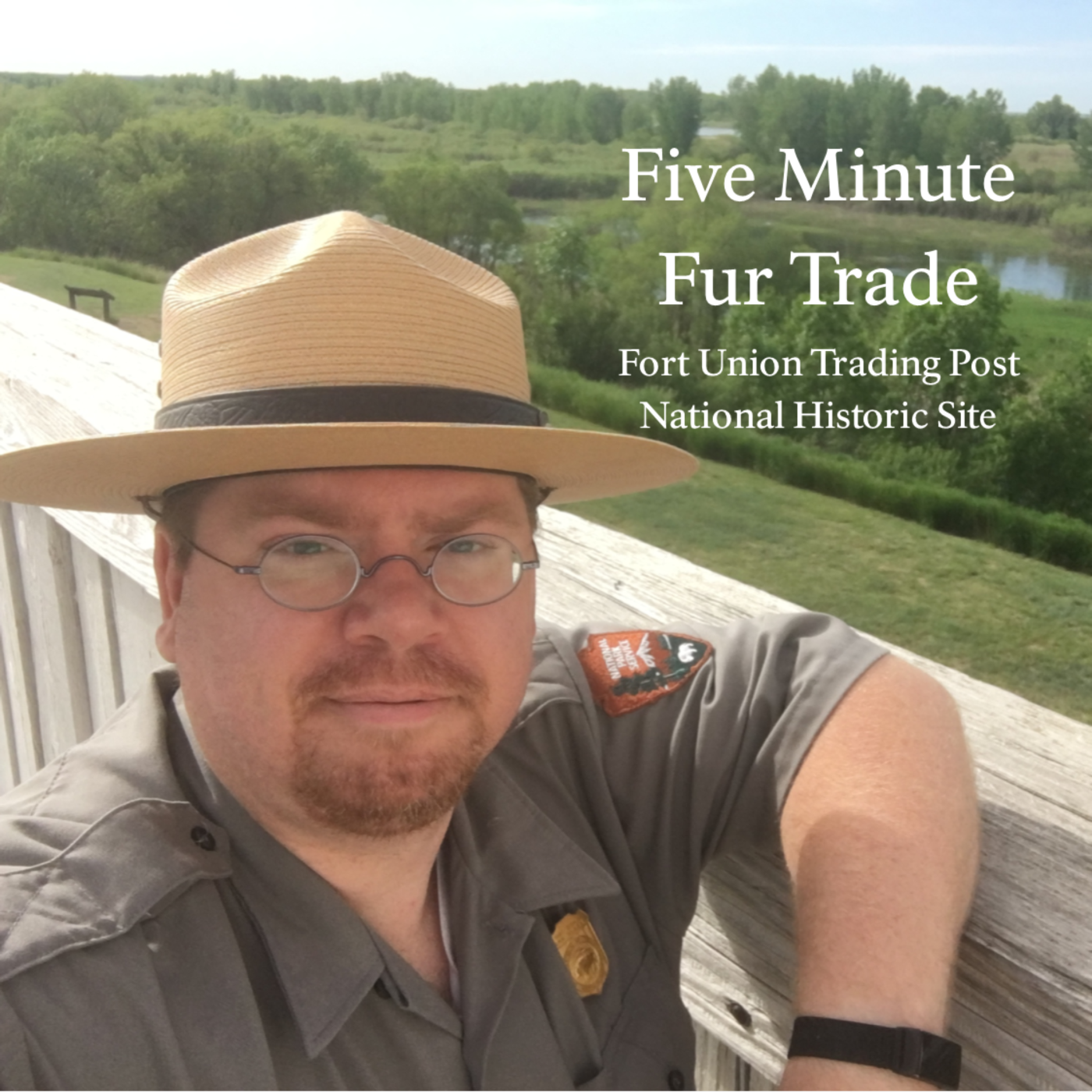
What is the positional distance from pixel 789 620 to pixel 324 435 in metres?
0.37

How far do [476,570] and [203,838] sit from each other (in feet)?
0.76

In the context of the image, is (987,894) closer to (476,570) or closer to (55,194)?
(476,570)

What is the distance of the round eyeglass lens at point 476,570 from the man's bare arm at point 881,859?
23 centimetres

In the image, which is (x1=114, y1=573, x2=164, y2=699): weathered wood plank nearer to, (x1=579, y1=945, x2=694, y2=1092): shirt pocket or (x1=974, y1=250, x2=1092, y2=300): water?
(x1=579, y1=945, x2=694, y2=1092): shirt pocket

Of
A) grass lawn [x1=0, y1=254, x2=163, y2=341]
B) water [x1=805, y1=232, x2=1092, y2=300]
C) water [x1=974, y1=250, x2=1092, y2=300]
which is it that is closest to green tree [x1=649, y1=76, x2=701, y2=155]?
water [x1=805, y1=232, x2=1092, y2=300]

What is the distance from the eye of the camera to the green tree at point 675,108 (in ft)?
34.1

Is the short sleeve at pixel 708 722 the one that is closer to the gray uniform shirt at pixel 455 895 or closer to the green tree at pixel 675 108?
the gray uniform shirt at pixel 455 895

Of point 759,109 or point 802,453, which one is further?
point 759,109

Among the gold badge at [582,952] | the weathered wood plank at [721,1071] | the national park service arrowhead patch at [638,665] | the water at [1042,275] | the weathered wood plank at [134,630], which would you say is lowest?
the water at [1042,275]

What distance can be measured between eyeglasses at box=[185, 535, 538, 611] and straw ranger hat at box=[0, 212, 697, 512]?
0.17 ft

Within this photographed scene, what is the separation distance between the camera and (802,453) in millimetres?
9695

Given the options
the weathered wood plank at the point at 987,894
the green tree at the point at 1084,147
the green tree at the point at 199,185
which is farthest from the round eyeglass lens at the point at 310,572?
the green tree at the point at 1084,147

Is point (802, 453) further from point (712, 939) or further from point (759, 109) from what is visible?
point (712, 939)

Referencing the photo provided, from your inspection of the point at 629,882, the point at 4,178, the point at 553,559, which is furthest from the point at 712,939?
the point at 4,178
